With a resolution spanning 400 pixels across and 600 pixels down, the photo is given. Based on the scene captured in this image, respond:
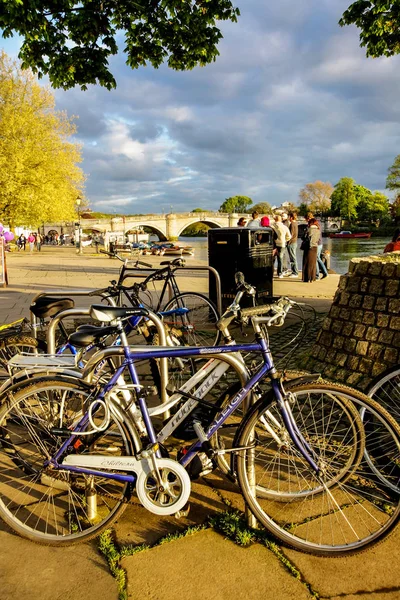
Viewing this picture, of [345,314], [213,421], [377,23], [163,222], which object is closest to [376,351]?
[345,314]

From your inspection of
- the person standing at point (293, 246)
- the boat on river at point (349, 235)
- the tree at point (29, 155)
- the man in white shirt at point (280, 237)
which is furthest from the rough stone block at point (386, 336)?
the boat on river at point (349, 235)

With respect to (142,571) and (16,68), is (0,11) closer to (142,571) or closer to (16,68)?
(142,571)

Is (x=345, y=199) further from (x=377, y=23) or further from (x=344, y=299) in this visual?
(x=344, y=299)

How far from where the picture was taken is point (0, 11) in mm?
5652

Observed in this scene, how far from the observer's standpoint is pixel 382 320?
12.2ft

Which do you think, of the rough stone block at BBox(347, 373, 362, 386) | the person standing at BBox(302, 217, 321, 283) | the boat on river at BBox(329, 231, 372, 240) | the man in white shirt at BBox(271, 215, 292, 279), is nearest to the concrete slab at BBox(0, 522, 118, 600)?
the rough stone block at BBox(347, 373, 362, 386)

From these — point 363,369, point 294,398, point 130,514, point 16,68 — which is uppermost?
point 16,68

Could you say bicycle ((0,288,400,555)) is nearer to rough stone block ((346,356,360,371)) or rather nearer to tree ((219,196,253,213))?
rough stone block ((346,356,360,371))

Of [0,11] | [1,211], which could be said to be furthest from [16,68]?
[0,11]

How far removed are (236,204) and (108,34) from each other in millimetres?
129167

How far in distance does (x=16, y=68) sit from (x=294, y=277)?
27544mm

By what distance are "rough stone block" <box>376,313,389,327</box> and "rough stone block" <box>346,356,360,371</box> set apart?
37 cm

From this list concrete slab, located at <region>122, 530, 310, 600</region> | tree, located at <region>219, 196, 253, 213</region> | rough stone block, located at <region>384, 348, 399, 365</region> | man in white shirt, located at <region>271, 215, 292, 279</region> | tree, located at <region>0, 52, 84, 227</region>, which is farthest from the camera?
tree, located at <region>219, 196, 253, 213</region>

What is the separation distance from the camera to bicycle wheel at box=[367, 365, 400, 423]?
2.72 metres
